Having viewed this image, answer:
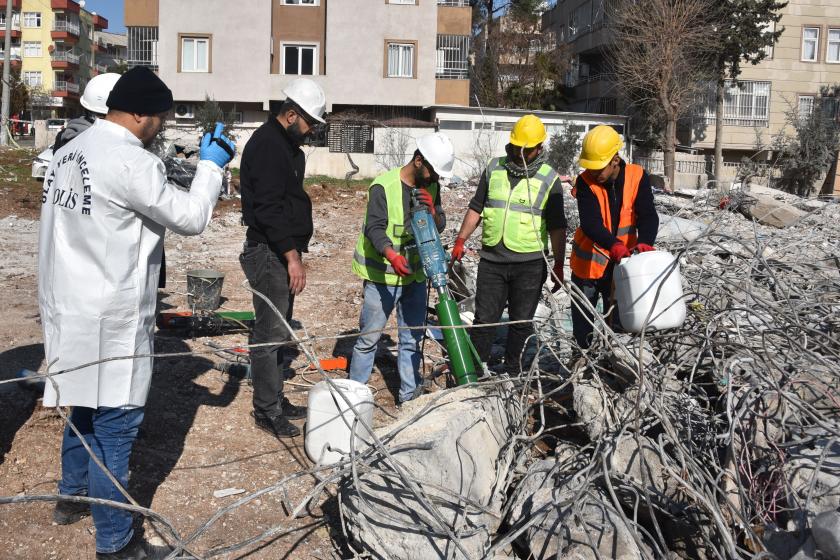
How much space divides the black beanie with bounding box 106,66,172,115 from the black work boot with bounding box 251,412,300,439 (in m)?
1.91

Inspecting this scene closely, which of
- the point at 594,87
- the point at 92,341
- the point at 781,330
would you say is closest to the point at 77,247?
the point at 92,341

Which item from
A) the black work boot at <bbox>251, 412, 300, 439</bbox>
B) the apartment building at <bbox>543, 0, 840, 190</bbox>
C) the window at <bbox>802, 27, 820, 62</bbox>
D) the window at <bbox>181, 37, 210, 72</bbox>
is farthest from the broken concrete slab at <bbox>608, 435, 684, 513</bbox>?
the window at <bbox>802, 27, 820, 62</bbox>

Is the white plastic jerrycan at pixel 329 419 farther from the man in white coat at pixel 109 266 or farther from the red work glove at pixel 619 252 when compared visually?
the red work glove at pixel 619 252

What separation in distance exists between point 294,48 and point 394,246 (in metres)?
25.9

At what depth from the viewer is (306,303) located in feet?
24.5

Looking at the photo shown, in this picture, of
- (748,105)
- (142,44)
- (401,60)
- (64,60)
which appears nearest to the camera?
(401,60)

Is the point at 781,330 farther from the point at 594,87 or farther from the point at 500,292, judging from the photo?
the point at 594,87

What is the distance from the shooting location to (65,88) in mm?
59688

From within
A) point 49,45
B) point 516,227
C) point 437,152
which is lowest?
point 516,227

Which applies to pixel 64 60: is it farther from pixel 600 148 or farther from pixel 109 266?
pixel 109 266

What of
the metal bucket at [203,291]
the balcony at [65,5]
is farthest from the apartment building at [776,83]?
the balcony at [65,5]

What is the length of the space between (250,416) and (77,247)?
6.40ft

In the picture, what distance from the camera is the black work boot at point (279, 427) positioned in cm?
421

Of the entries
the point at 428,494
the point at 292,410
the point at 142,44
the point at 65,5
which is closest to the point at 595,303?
the point at 292,410
